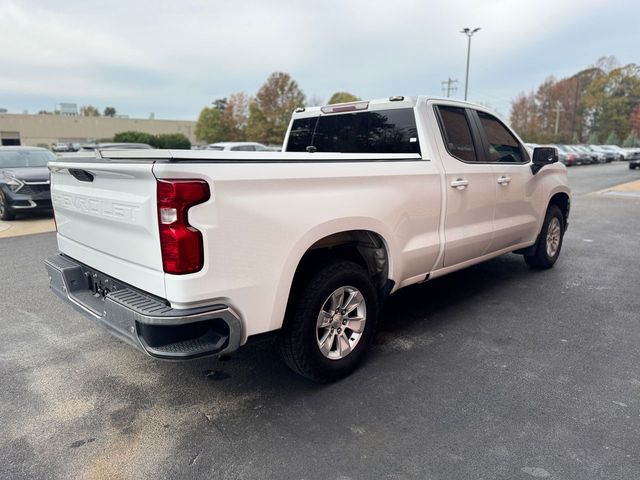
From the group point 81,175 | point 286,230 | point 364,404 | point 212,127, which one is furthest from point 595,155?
point 81,175

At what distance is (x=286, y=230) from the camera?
2.77 meters

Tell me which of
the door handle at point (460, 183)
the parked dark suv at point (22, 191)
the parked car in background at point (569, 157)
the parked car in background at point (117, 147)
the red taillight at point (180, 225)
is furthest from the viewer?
the parked car in background at point (569, 157)

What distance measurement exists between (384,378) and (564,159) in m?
37.0

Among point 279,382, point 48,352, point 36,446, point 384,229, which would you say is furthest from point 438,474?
point 48,352

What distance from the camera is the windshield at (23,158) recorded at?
434 inches

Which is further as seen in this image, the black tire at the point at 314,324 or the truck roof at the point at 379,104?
the truck roof at the point at 379,104

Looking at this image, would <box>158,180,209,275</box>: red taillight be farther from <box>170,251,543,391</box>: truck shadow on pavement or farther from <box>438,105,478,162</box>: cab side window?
<box>438,105,478,162</box>: cab side window

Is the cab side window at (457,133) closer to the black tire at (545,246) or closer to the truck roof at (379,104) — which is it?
the truck roof at (379,104)

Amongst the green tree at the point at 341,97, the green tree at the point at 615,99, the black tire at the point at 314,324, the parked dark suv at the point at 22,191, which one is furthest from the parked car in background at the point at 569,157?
the green tree at the point at 615,99

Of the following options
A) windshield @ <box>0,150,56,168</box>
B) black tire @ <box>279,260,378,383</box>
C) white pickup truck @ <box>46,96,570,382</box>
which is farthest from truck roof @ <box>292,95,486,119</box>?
windshield @ <box>0,150,56,168</box>

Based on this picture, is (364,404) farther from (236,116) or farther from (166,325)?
(236,116)

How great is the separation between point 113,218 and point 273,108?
4641 cm

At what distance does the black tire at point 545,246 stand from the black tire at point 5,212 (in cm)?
1020

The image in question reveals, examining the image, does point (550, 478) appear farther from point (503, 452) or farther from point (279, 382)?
point (279, 382)
